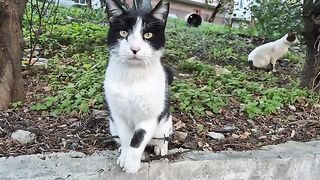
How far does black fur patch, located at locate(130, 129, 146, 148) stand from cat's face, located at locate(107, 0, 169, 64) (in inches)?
12.1

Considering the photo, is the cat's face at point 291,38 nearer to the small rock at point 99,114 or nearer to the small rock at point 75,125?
the small rock at point 99,114

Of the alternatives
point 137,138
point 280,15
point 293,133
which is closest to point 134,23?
point 137,138

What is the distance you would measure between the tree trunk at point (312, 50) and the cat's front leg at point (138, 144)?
6.77 ft

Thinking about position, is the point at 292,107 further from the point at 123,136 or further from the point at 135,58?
the point at 135,58

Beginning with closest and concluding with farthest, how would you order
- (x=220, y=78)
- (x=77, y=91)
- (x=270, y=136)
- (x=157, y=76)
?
(x=157, y=76) → (x=270, y=136) → (x=77, y=91) → (x=220, y=78)

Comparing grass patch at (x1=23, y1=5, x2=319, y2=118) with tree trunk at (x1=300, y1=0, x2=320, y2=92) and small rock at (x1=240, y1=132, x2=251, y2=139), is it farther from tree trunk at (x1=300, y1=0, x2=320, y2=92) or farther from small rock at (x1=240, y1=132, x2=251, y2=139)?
small rock at (x1=240, y1=132, x2=251, y2=139)

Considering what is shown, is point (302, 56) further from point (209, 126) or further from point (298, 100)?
point (209, 126)

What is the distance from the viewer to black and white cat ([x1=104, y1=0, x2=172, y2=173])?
5.93ft

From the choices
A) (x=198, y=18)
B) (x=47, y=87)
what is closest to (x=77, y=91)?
(x=47, y=87)

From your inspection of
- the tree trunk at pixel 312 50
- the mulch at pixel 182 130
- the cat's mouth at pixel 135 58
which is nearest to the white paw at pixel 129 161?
the mulch at pixel 182 130

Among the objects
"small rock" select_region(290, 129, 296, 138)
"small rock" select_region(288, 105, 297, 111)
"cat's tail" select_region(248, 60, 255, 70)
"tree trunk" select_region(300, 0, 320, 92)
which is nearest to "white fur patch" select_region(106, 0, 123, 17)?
"small rock" select_region(290, 129, 296, 138)

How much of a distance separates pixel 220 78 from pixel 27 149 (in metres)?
1.95

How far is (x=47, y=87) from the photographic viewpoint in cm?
327

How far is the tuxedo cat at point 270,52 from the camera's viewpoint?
4.76m
